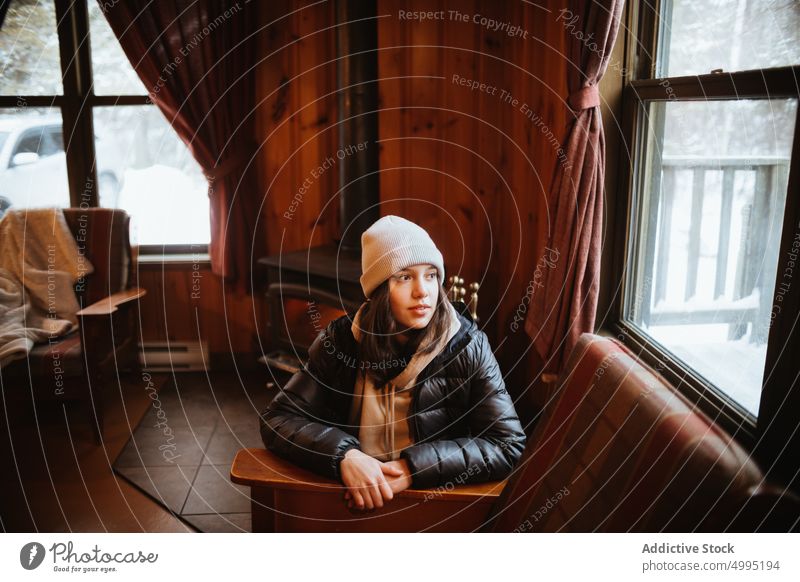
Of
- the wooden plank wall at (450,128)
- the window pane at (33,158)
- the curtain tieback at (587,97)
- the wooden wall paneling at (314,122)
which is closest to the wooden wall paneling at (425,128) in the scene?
the wooden plank wall at (450,128)

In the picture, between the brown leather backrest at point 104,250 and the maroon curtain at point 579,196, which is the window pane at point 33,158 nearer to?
the brown leather backrest at point 104,250

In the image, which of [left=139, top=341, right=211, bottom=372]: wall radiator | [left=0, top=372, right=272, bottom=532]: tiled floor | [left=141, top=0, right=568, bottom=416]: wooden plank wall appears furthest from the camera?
[left=139, top=341, right=211, bottom=372]: wall radiator

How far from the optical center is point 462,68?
282cm

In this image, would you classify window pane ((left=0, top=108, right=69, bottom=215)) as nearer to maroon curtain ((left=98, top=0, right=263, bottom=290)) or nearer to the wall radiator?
maroon curtain ((left=98, top=0, right=263, bottom=290))

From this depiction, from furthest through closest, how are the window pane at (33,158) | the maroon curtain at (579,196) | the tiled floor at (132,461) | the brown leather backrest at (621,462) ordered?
the window pane at (33,158) < the tiled floor at (132,461) < the maroon curtain at (579,196) < the brown leather backrest at (621,462)

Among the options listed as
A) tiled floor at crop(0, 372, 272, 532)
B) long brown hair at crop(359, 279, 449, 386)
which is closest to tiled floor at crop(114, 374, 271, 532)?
tiled floor at crop(0, 372, 272, 532)

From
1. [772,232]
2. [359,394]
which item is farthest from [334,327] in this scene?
[772,232]

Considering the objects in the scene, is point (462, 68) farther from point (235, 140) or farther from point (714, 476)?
point (714, 476)

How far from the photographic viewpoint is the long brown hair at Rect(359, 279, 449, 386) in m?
1.56

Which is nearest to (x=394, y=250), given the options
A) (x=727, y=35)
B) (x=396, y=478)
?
(x=396, y=478)

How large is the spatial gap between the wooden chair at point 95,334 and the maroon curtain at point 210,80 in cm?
50

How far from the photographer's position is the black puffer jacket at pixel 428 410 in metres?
1.44
